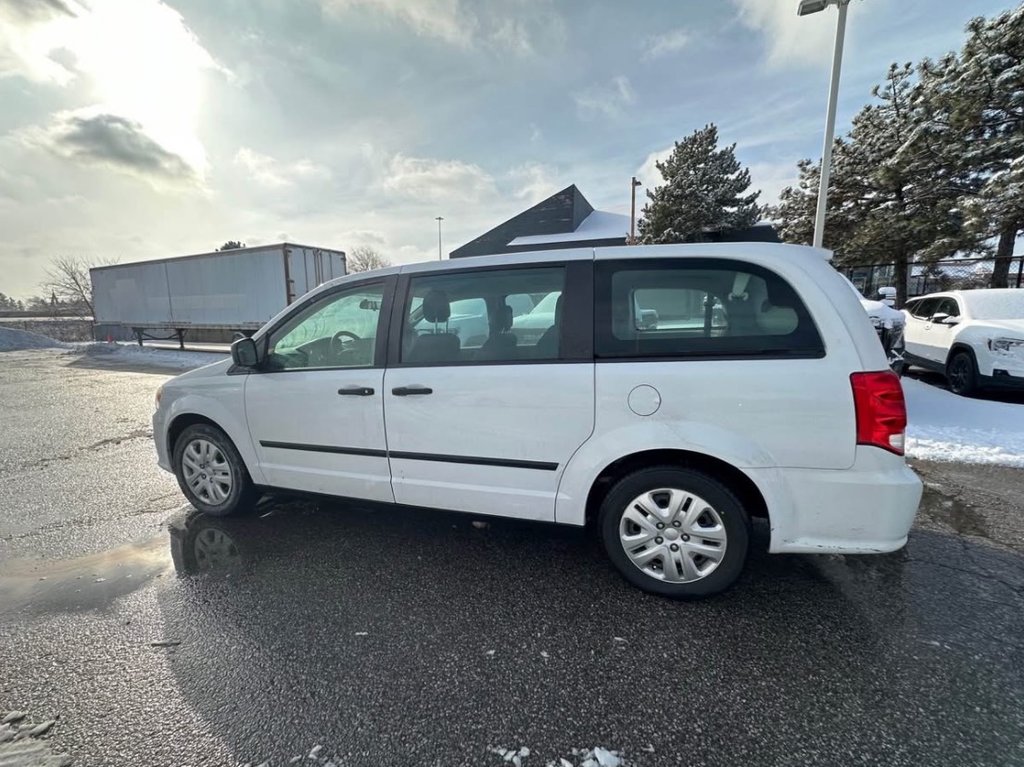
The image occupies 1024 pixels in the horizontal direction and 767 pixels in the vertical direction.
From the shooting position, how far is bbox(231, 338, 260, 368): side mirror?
315 cm

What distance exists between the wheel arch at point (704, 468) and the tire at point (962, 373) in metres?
6.90

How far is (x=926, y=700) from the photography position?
1.84m

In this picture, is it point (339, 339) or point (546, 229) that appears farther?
point (546, 229)

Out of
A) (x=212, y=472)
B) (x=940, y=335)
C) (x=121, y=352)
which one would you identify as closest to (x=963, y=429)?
(x=940, y=335)

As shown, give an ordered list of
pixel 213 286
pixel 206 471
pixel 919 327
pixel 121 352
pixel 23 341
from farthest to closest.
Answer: pixel 23 341
pixel 121 352
pixel 213 286
pixel 919 327
pixel 206 471

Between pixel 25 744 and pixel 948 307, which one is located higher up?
pixel 948 307

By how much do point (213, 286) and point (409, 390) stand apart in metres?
14.6

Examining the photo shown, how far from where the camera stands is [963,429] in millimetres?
5367

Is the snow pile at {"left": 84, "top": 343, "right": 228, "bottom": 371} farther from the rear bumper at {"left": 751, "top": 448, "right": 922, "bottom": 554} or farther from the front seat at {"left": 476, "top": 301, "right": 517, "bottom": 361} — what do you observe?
the rear bumper at {"left": 751, "top": 448, "right": 922, "bottom": 554}

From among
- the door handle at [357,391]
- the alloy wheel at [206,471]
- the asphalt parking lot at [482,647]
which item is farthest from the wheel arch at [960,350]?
the alloy wheel at [206,471]

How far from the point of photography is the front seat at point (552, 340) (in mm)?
2557

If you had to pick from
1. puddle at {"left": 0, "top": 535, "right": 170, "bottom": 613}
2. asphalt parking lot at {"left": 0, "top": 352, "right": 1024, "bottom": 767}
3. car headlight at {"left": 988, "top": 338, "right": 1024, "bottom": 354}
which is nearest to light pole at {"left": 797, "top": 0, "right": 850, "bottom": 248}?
car headlight at {"left": 988, "top": 338, "right": 1024, "bottom": 354}

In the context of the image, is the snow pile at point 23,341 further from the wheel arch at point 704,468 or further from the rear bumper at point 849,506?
the rear bumper at point 849,506

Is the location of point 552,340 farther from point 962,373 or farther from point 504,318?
point 962,373
